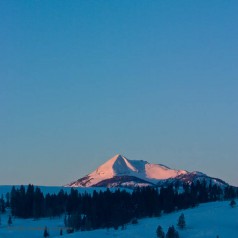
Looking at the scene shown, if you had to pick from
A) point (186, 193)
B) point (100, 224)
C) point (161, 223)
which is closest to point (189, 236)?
point (161, 223)

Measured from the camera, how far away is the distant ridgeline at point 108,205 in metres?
151

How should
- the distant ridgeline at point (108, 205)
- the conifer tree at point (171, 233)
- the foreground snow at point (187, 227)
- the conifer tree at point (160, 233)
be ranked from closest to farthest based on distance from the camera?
the conifer tree at point (171, 233) → the conifer tree at point (160, 233) → the foreground snow at point (187, 227) → the distant ridgeline at point (108, 205)

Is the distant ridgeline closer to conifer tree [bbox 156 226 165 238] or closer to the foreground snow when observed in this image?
the foreground snow

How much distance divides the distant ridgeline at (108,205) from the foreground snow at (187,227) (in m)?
5.12

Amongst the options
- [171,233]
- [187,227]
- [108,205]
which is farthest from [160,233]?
[108,205]

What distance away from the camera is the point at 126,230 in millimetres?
132875

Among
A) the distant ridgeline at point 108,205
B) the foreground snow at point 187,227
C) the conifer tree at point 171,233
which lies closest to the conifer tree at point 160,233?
the conifer tree at point 171,233

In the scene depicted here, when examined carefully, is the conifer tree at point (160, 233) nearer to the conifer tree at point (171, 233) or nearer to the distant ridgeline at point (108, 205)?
the conifer tree at point (171, 233)

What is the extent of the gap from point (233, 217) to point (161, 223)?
15146 millimetres

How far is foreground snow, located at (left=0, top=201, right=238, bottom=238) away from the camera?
123m

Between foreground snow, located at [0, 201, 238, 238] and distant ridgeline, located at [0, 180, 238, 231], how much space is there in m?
5.12

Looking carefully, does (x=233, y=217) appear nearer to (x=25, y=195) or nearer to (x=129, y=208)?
(x=129, y=208)

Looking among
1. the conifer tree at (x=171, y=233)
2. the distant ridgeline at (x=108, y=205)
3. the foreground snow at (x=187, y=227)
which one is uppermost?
the distant ridgeline at (x=108, y=205)

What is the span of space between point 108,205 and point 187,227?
113 feet
